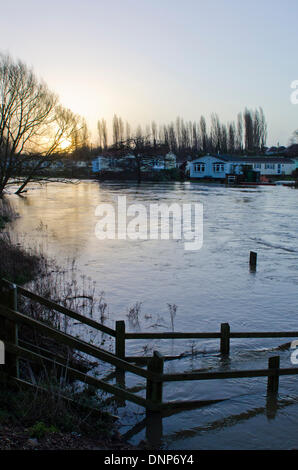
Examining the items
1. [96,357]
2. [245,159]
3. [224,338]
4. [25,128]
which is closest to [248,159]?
[245,159]

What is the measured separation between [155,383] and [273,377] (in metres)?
2.10

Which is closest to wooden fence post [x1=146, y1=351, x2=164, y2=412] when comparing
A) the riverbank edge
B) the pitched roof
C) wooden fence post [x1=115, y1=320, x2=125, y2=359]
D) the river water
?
the river water

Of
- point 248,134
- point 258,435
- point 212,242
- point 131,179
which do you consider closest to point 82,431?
point 258,435

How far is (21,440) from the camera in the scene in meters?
4.38

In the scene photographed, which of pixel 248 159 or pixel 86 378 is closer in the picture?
pixel 86 378

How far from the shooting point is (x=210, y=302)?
507 inches

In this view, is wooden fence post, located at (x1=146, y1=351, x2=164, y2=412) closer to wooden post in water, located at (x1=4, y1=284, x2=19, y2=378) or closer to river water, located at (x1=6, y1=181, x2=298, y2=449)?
river water, located at (x1=6, y1=181, x2=298, y2=449)

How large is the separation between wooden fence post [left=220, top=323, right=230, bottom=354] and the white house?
80.8m

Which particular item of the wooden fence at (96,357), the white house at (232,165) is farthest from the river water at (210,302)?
the white house at (232,165)

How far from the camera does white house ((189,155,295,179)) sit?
87500 mm

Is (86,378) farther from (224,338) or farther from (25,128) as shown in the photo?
(25,128)

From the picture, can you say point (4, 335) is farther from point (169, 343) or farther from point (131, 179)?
point (131, 179)

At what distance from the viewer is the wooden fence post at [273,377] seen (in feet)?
21.9

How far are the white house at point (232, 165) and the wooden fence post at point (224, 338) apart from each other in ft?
265
